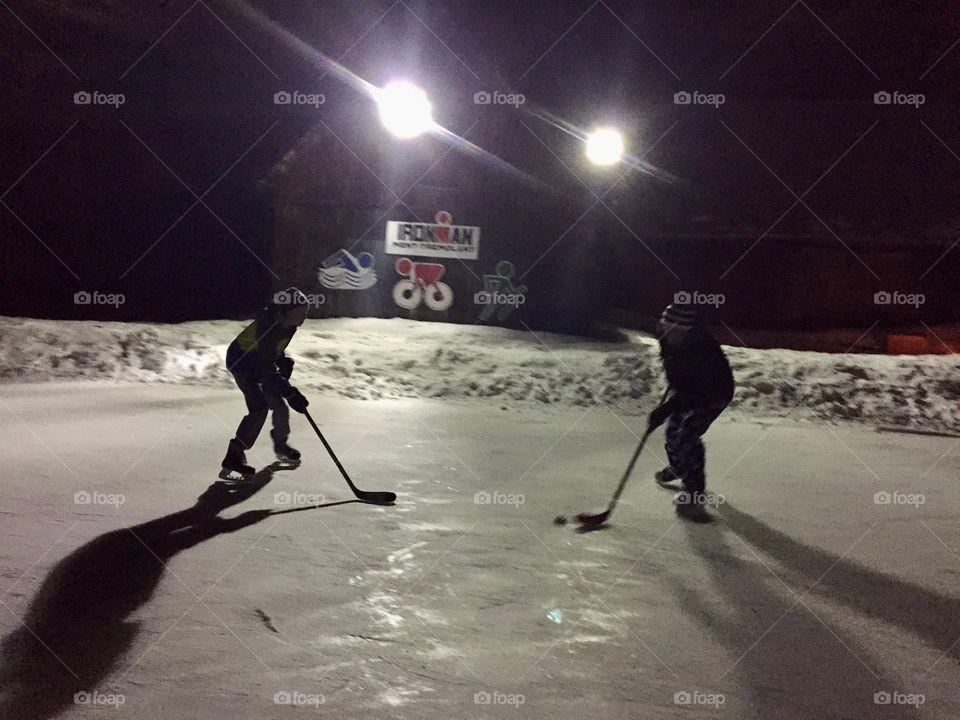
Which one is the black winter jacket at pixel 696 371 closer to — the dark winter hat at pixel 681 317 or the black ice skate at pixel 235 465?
the dark winter hat at pixel 681 317

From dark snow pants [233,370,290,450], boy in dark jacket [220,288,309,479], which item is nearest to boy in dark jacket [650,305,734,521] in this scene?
boy in dark jacket [220,288,309,479]

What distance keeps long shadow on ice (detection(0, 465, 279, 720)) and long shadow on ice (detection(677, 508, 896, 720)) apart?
2526mm

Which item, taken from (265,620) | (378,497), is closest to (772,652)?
(265,620)

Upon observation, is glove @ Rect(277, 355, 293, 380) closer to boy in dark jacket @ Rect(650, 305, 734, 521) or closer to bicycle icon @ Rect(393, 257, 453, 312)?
boy in dark jacket @ Rect(650, 305, 734, 521)

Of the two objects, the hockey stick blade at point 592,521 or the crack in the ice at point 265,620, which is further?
the hockey stick blade at point 592,521

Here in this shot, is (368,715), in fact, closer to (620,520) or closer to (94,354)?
(620,520)

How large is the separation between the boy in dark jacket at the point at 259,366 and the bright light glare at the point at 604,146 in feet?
28.3

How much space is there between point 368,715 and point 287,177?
11165mm

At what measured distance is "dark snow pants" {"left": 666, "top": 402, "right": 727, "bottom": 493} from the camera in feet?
16.2

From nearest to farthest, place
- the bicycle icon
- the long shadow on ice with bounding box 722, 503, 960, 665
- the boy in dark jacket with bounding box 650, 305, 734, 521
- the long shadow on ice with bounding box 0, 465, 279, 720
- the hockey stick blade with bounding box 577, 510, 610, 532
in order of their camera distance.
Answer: the long shadow on ice with bounding box 0, 465, 279, 720
the long shadow on ice with bounding box 722, 503, 960, 665
the hockey stick blade with bounding box 577, 510, 610, 532
the boy in dark jacket with bounding box 650, 305, 734, 521
the bicycle icon

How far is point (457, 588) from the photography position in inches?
136

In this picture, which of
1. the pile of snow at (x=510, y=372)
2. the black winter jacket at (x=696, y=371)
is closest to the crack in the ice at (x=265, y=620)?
the black winter jacket at (x=696, y=371)

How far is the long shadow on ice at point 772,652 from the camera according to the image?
2625mm

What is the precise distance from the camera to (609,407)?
8.52m
